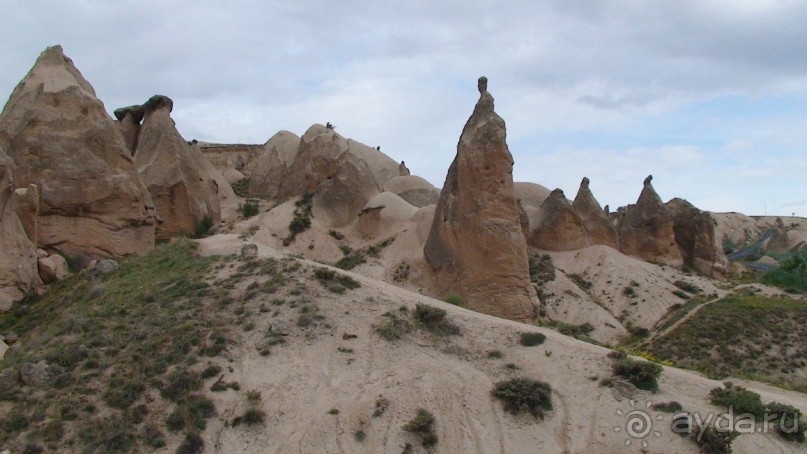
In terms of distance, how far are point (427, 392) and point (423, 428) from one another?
40.3 inches

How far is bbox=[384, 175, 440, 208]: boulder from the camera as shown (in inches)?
1639

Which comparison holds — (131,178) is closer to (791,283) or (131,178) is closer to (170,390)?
(170,390)

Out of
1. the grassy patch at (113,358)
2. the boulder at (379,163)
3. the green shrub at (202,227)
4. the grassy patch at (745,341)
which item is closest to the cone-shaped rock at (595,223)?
the grassy patch at (745,341)

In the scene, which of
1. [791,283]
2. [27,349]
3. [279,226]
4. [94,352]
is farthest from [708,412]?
[791,283]

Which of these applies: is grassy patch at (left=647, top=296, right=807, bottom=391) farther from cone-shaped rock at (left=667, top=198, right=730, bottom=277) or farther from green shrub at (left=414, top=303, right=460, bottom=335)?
green shrub at (left=414, top=303, right=460, bottom=335)

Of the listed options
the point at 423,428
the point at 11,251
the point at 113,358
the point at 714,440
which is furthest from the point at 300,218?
the point at 714,440

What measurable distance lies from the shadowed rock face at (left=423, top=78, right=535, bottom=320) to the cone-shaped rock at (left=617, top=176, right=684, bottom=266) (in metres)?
14.4

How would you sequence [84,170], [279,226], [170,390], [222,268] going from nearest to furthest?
[170,390] < [222,268] < [84,170] < [279,226]

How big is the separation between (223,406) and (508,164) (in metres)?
15.5

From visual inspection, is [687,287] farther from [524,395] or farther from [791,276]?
[524,395]

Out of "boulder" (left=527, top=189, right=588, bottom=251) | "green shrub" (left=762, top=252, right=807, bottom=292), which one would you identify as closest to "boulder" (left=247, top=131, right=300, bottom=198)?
"boulder" (left=527, top=189, right=588, bottom=251)

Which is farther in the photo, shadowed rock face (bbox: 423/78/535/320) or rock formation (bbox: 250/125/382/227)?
rock formation (bbox: 250/125/382/227)

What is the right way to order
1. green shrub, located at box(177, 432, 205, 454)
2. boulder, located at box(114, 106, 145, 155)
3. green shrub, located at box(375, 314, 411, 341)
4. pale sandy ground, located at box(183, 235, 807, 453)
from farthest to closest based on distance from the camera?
boulder, located at box(114, 106, 145, 155)
green shrub, located at box(375, 314, 411, 341)
pale sandy ground, located at box(183, 235, 807, 453)
green shrub, located at box(177, 432, 205, 454)

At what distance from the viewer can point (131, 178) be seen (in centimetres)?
2444
